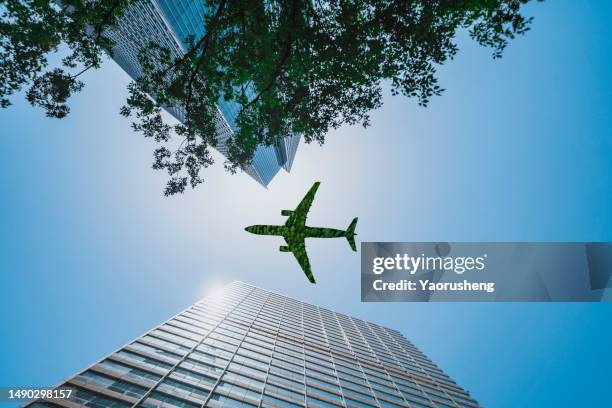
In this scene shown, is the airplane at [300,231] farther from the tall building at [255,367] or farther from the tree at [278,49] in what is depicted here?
the tall building at [255,367]

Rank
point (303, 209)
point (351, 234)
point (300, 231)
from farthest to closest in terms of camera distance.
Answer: point (351, 234)
point (300, 231)
point (303, 209)

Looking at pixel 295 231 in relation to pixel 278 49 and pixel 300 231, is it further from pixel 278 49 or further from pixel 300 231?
pixel 278 49

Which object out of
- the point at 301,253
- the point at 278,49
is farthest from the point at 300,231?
the point at 278,49

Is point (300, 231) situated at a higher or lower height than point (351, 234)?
lower

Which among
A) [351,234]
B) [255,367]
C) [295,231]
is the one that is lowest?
[255,367]

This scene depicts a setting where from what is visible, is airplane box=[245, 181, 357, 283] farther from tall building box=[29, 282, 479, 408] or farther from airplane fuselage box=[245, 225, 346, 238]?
tall building box=[29, 282, 479, 408]

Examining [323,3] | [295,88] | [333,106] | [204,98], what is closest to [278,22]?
[323,3]

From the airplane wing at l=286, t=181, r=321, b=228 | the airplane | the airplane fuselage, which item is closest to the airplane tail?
the airplane
